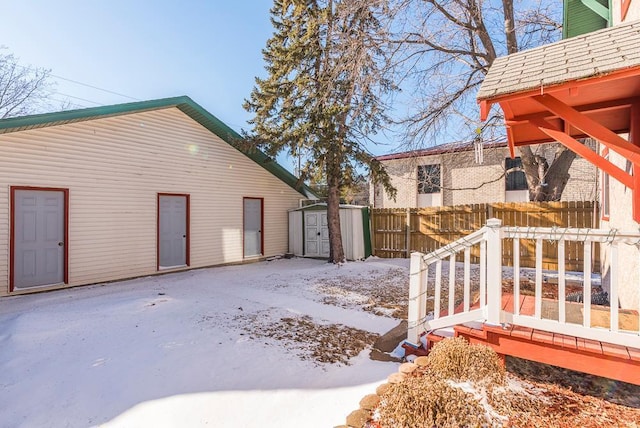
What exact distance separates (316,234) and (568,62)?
9220 mm

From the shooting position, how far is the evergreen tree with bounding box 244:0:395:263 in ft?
27.7

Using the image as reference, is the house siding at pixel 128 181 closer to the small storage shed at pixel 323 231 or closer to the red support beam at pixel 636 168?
the small storage shed at pixel 323 231

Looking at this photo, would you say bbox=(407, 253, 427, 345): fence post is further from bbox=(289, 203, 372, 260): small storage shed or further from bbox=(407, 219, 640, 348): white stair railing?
bbox=(289, 203, 372, 260): small storage shed

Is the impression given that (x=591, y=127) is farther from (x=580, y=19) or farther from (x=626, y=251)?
(x=580, y=19)

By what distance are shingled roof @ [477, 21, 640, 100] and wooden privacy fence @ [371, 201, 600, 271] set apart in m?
6.10

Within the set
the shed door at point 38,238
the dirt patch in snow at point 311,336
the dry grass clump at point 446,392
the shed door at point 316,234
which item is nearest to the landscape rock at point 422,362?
the dry grass clump at point 446,392

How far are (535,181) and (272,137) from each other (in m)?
7.73

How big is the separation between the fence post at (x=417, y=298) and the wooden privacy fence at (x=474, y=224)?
5.87 m

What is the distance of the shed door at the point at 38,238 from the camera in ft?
20.7

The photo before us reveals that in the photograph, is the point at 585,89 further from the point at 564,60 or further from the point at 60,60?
the point at 60,60

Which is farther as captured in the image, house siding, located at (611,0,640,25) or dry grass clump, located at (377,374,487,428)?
house siding, located at (611,0,640,25)

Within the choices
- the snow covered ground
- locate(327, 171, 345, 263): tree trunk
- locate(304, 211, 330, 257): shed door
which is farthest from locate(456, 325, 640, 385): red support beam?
locate(304, 211, 330, 257): shed door

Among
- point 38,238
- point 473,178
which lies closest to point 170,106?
point 38,238

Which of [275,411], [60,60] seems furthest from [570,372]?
[60,60]
